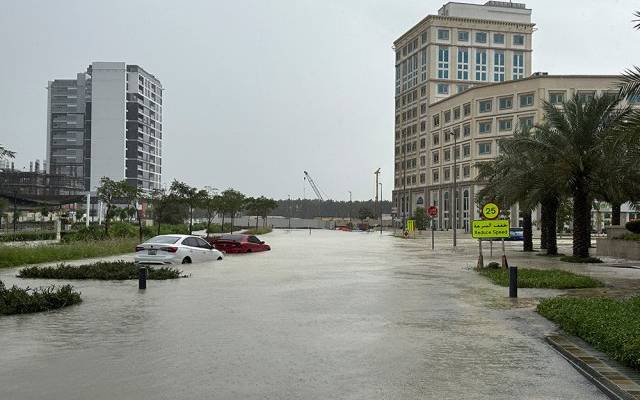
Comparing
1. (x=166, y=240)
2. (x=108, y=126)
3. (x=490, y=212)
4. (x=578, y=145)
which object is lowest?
(x=166, y=240)

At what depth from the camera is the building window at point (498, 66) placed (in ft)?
408

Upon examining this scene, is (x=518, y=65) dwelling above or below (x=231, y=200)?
above

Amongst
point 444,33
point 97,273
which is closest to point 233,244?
point 97,273

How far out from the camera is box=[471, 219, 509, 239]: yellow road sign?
23.1 metres

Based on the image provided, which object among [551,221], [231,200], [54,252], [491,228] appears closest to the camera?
[491,228]

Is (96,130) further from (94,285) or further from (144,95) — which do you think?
(94,285)

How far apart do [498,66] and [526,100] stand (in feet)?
103

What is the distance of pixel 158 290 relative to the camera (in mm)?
16109

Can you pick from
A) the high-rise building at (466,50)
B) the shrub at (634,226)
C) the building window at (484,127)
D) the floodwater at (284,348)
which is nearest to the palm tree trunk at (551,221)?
the shrub at (634,226)

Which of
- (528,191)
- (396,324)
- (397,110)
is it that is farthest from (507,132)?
(396,324)

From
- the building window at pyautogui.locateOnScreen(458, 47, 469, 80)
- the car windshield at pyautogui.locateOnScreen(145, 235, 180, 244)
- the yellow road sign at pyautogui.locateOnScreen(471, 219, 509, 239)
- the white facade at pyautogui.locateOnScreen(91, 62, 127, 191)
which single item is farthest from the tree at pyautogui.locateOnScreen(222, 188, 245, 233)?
the white facade at pyautogui.locateOnScreen(91, 62, 127, 191)

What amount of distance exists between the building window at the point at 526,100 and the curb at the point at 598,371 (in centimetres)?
9238

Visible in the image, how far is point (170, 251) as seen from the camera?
960 inches

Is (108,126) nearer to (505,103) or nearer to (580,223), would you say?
(505,103)
